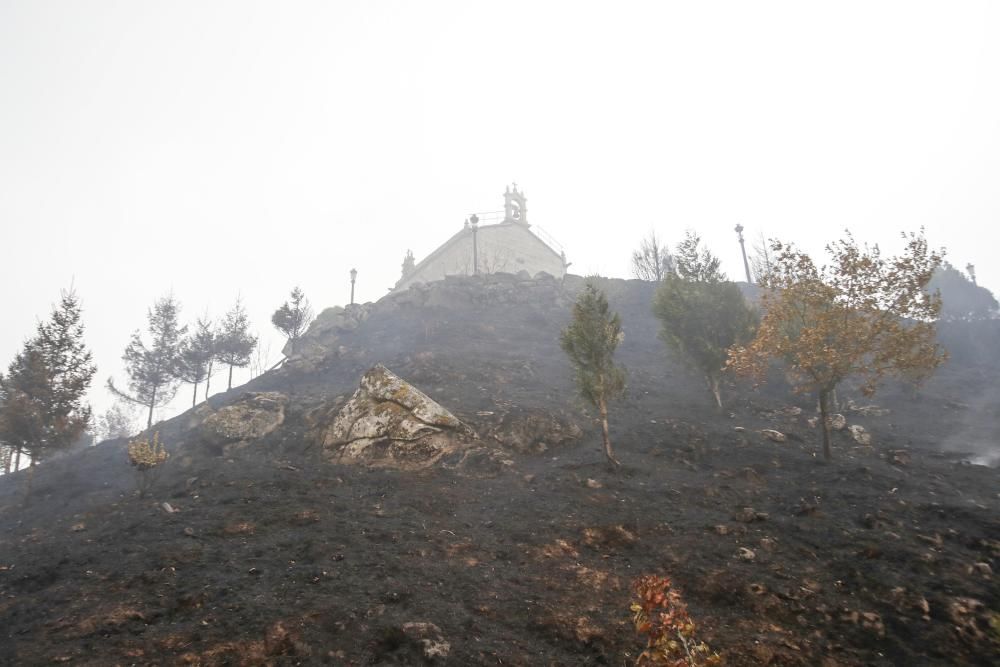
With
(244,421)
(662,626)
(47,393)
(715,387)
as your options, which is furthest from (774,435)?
(47,393)

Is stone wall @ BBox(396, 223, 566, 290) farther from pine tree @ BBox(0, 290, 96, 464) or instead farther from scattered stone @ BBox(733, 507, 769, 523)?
scattered stone @ BBox(733, 507, 769, 523)

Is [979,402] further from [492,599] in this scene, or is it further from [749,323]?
[492,599]

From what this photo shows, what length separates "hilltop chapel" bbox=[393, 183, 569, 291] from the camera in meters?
52.7

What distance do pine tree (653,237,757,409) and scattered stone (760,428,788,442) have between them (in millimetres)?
3434

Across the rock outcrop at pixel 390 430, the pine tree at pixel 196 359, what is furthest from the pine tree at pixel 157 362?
the rock outcrop at pixel 390 430

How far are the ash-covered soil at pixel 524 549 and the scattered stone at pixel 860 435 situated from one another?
302 mm

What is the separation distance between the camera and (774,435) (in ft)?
56.1

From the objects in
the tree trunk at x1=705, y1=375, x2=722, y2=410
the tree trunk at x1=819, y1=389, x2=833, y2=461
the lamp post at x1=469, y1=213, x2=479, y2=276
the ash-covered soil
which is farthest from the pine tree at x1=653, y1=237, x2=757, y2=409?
the lamp post at x1=469, y1=213, x2=479, y2=276

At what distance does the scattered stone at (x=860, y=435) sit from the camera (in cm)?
1731

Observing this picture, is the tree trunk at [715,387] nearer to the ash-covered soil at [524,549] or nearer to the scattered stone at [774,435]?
the ash-covered soil at [524,549]

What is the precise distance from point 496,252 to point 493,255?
0.54 meters

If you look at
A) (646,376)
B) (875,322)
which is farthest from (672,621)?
(646,376)

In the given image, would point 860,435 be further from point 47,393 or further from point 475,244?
point 475,244

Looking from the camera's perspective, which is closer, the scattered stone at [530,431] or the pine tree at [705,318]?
the scattered stone at [530,431]
